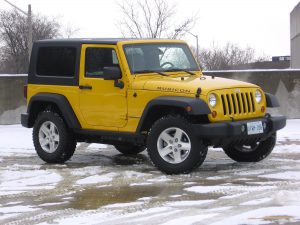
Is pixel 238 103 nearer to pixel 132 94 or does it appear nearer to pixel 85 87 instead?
pixel 132 94

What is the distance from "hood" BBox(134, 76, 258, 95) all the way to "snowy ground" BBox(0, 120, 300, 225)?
112 centimetres

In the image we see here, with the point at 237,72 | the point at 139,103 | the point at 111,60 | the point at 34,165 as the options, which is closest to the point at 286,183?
the point at 139,103

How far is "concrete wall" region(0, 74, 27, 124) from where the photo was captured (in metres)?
16.1

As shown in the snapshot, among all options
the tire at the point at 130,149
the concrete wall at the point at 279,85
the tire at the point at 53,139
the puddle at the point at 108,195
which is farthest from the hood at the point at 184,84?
the concrete wall at the point at 279,85

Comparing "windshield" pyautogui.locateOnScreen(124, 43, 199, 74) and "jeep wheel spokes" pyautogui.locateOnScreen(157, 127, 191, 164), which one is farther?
"windshield" pyautogui.locateOnScreen(124, 43, 199, 74)

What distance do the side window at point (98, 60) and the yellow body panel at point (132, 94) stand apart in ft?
0.20

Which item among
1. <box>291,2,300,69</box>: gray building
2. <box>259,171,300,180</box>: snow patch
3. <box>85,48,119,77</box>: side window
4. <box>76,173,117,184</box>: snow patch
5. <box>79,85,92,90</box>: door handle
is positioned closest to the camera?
<box>259,171,300,180</box>: snow patch

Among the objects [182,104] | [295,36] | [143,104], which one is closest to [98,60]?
[143,104]

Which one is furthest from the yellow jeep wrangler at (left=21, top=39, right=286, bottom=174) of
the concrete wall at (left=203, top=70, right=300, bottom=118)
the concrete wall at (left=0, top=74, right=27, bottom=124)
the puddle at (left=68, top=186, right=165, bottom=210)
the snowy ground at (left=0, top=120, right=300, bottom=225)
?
the concrete wall at (left=203, top=70, right=300, bottom=118)

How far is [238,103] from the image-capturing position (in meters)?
8.56

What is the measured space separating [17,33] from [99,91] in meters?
50.0

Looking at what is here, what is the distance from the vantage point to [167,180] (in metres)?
8.07

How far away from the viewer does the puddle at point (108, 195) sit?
22.2 ft

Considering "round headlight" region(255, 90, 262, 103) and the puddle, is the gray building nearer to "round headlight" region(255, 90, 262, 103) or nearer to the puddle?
"round headlight" region(255, 90, 262, 103)
